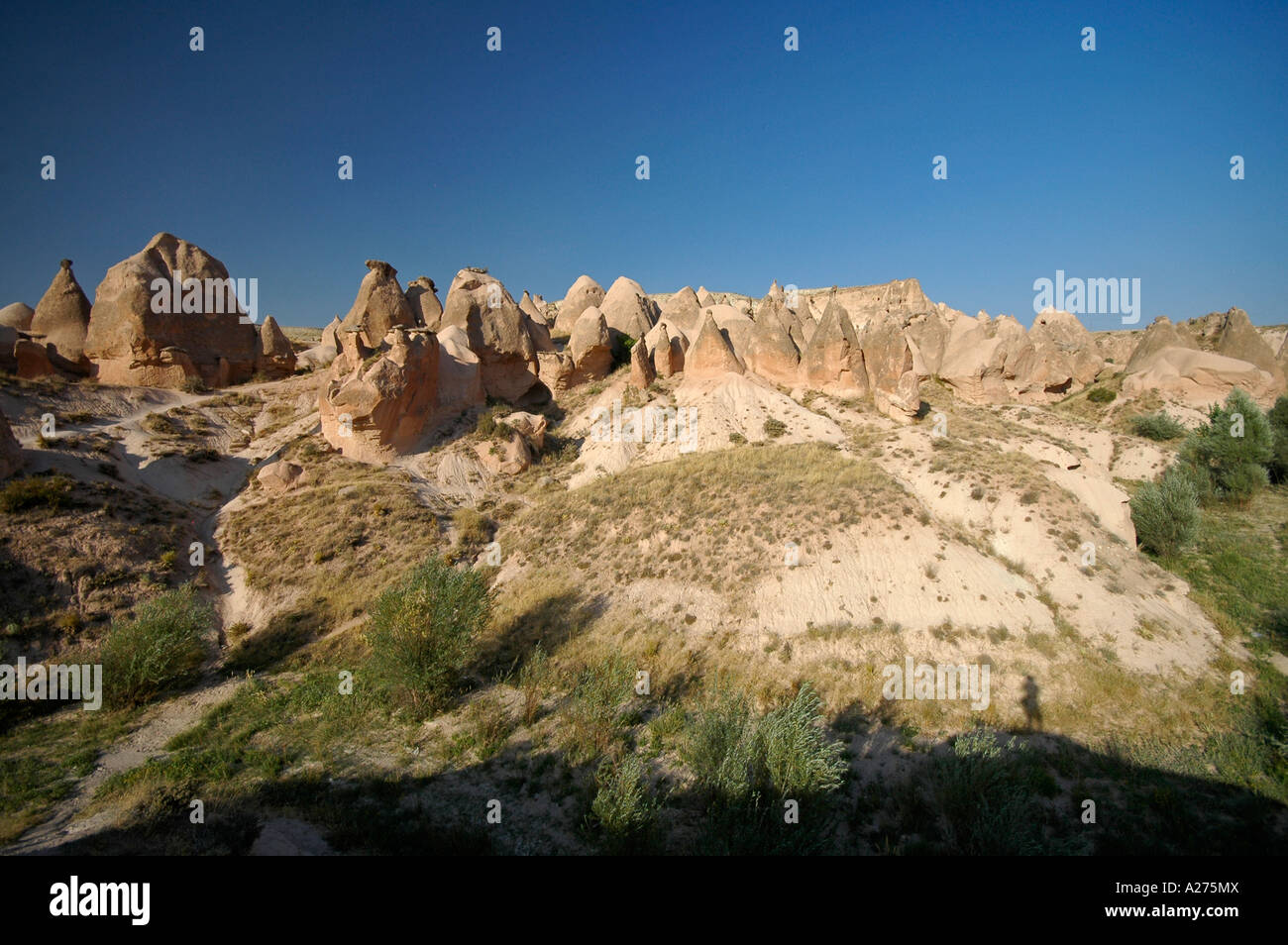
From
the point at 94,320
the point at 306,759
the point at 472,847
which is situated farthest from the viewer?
the point at 94,320

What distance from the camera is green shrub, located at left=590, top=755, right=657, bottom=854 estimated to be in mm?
5730

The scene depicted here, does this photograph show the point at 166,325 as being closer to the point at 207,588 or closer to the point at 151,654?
the point at 207,588

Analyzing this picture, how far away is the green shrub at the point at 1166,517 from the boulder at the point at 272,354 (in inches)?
1311

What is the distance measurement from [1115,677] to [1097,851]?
4.36m

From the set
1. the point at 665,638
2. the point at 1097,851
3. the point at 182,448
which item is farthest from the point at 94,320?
the point at 1097,851

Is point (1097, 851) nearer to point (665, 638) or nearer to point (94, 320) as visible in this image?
point (665, 638)

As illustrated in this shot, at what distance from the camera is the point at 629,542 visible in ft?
44.6

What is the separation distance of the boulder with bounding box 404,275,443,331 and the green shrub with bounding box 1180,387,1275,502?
31858 millimetres

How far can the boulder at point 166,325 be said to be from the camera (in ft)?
68.4

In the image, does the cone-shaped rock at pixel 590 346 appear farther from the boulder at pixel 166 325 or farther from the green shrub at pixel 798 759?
the green shrub at pixel 798 759

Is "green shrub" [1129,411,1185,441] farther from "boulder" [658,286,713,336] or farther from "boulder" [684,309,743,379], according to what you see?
"boulder" [658,286,713,336]

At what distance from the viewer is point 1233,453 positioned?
17.3m

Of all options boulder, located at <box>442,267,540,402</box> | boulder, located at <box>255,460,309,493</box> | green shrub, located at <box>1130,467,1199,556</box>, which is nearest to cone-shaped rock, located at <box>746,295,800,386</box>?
boulder, located at <box>442,267,540,402</box>
